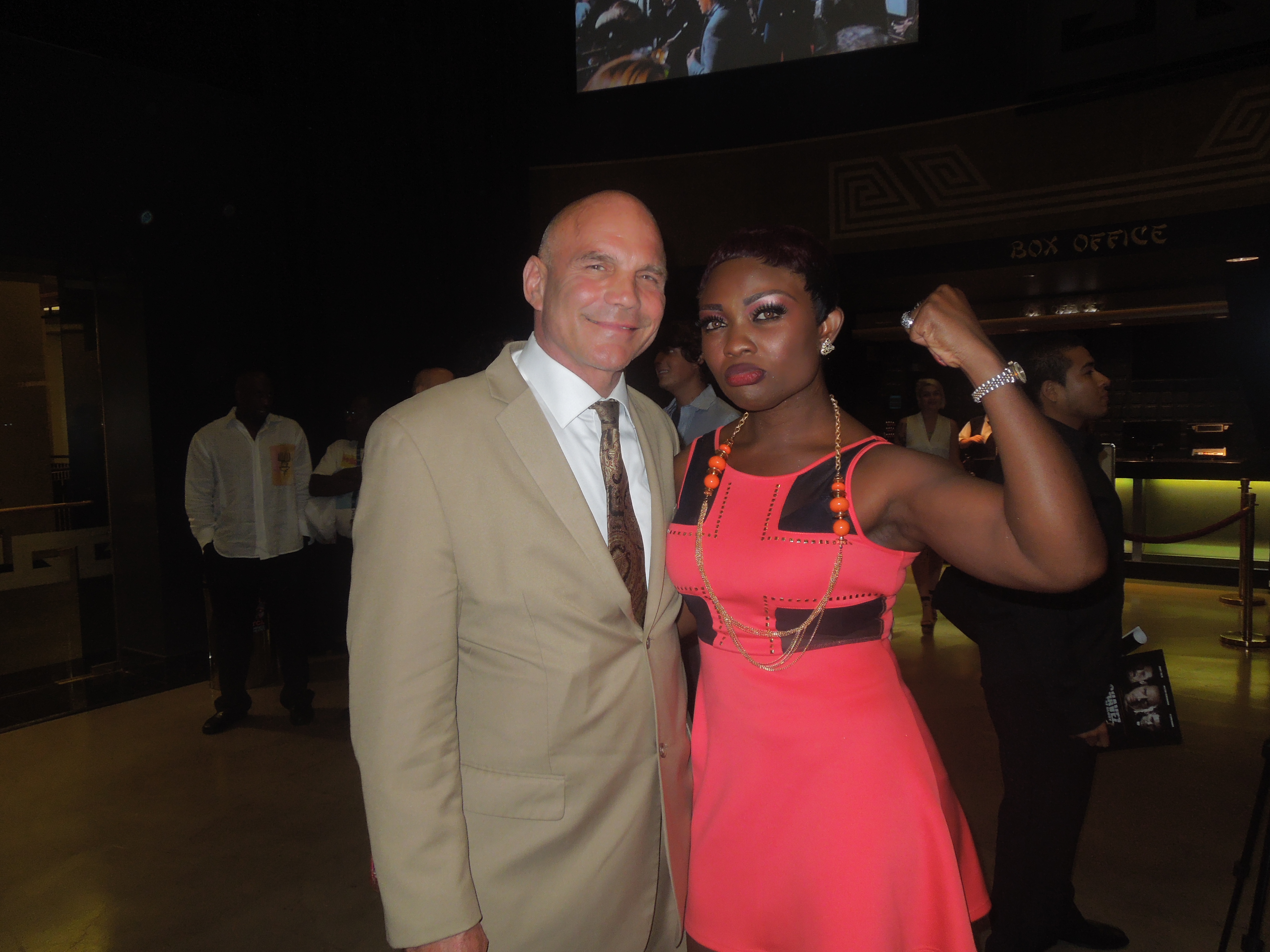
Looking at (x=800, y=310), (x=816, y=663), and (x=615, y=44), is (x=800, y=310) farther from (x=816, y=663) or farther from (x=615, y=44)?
(x=615, y=44)

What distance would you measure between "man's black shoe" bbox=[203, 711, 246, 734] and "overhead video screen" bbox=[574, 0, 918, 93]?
20.9ft

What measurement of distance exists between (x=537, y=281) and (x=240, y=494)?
3785 millimetres

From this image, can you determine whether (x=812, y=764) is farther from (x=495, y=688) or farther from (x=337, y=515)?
(x=337, y=515)

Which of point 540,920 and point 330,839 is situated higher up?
point 540,920

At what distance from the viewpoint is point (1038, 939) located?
239 cm

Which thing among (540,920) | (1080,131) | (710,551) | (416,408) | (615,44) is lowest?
(540,920)

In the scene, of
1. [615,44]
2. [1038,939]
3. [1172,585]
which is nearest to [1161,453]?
[1172,585]

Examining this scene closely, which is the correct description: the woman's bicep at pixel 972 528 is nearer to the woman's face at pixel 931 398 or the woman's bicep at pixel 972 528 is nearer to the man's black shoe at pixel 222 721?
the man's black shoe at pixel 222 721

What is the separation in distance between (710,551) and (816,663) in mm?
277

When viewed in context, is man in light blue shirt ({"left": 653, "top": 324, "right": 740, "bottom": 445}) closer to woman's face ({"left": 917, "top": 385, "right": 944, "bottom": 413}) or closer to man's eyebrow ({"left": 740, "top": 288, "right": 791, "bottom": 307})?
man's eyebrow ({"left": 740, "top": 288, "right": 791, "bottom": 307})

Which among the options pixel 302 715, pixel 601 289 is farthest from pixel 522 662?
pixel 302 715

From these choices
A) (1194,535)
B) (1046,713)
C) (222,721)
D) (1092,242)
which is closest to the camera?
(1046,713)

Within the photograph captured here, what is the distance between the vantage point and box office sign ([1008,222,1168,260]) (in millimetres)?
6160

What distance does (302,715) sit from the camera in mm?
4551
